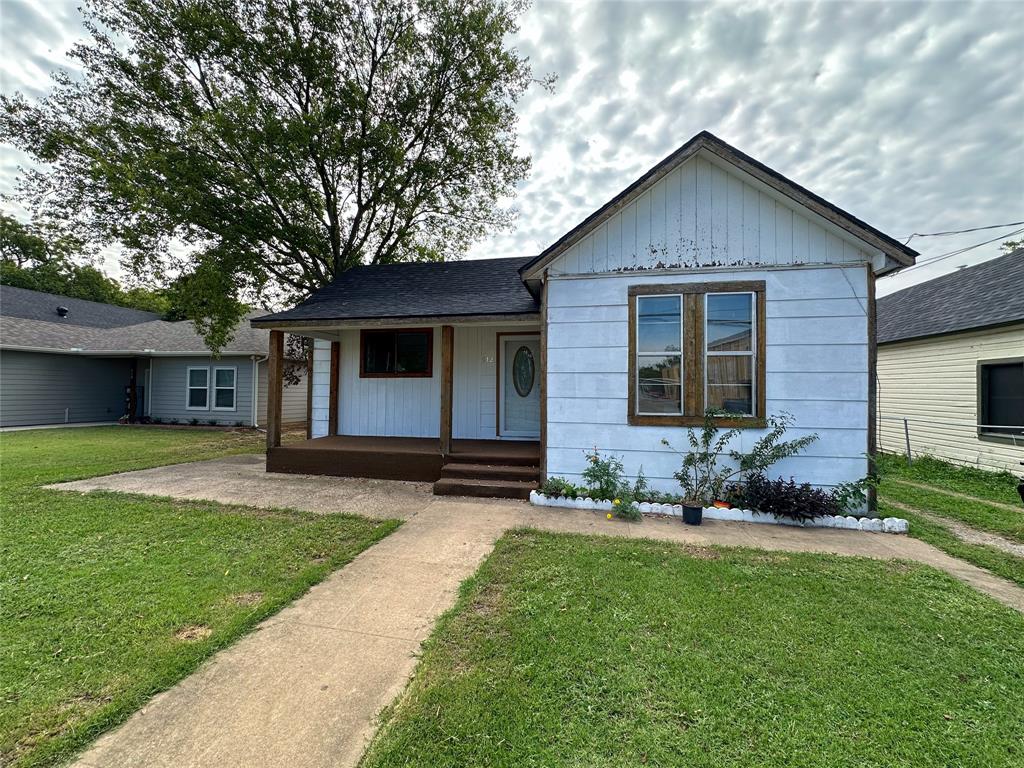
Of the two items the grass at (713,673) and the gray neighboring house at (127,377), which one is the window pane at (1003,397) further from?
the gray neighboring house at (127,377)

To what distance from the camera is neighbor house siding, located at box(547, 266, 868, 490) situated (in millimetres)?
5410

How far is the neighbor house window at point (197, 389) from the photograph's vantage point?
52.2ft

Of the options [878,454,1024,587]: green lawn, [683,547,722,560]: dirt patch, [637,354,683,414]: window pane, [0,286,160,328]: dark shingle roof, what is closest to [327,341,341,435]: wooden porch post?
[637,354,683,414]: window pane

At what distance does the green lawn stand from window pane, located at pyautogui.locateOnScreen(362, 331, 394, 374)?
864 cm

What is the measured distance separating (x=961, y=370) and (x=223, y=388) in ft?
72.3

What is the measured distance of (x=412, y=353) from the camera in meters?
9.05

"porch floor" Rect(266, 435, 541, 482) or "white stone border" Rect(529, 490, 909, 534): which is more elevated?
"porch floor" Rect(266, 435, 541, 482)

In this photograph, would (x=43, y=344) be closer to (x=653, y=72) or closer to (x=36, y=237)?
(x=653, y=72)

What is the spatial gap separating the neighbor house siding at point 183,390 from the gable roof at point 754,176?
1432 cm

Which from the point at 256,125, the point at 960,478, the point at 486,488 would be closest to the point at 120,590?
the point at 486,488

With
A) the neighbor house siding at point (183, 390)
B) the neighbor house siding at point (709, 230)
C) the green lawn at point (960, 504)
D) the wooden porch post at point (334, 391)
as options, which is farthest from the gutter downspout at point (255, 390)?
the green lawn at point (960, 504)

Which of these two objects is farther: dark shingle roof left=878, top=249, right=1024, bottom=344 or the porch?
dark shingle roof left=878, top=249, right=1024, bottom=344

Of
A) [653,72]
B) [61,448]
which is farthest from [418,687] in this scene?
[61,448]

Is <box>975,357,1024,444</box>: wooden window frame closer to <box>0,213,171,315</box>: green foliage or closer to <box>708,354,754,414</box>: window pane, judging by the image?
<box>708,354,754,414</box>: window pane
